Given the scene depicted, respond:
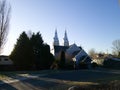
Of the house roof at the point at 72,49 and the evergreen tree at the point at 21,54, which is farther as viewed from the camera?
the house roof at the point at 72,49

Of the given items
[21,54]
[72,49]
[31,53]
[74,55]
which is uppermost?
[72,49]

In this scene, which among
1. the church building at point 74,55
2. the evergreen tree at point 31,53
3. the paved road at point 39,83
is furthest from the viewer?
the church building at point 74,55

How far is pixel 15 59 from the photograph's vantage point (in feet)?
180

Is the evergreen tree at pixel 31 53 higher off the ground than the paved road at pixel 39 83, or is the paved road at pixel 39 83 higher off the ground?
the evergreen tree at pixel 31 53

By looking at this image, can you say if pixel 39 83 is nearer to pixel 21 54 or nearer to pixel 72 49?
pixel 21 54

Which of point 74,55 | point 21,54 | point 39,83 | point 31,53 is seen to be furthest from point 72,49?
point 39,83

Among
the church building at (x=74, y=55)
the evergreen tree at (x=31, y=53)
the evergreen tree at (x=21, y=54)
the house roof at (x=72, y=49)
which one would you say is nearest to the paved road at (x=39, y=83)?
the evergreen tree at (x=21, y=54)

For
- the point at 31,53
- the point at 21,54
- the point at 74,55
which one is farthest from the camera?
the point at 74,55

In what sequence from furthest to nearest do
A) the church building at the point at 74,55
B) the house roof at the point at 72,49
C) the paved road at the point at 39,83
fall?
1. the house roof at the point at 72,49
2. the church building at the point at 74,55
3. the paved road at the point at 39,83

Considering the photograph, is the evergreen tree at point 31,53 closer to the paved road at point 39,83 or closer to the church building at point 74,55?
the church building at point 74,55

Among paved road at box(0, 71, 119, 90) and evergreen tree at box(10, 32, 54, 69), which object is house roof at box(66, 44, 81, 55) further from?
paved road at box(0, 71, 119, 90)

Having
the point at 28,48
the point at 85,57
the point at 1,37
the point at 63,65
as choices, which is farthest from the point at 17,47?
the point at 85,57

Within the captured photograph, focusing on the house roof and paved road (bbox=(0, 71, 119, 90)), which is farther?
the house roof

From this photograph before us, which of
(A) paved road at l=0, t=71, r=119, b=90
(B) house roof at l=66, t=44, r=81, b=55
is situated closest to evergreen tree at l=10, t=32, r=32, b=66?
(A) paved road at l=0, t=71, r=119, b=90
